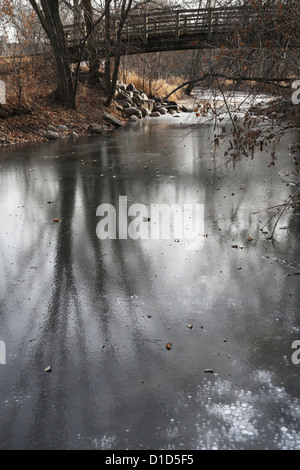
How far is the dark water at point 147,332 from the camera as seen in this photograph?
9.34 ft

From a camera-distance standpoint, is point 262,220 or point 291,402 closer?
point 291,402

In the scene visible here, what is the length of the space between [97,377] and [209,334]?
3.53 feet

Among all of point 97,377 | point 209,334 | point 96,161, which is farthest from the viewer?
point 96,161

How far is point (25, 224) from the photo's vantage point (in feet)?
22.3

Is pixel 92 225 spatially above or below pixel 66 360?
above

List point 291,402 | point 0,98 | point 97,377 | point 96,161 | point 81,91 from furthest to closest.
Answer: point 81,91
point 0,98
point 96,161
point 97,377
point 291,402

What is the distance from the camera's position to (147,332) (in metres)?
3.89

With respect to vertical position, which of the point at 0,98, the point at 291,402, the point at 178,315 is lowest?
the point at 291,402

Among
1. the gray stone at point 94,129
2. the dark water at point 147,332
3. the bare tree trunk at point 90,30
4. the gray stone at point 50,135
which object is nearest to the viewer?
the dark water at point 147,332

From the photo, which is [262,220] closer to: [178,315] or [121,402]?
[178,315]

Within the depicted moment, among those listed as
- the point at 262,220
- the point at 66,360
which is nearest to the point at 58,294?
the point at 66,360

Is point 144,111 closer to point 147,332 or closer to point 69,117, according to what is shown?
point 69,117

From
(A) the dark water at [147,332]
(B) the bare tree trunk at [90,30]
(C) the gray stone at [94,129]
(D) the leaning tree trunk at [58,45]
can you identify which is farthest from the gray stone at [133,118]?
(A) the dark water at [147,332]

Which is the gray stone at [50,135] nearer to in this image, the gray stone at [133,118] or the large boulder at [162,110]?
the gray stone at [133,118]
